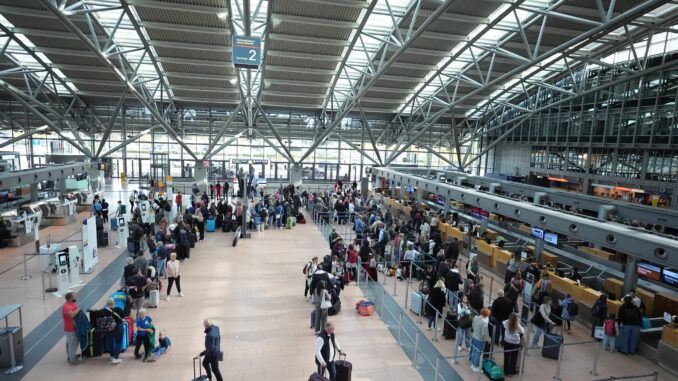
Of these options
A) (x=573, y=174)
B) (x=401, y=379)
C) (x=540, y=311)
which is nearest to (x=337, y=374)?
(x=401, y=379)

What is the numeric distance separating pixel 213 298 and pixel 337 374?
217 inches

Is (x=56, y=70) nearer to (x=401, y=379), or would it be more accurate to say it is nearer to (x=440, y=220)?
(x=440, y=220)

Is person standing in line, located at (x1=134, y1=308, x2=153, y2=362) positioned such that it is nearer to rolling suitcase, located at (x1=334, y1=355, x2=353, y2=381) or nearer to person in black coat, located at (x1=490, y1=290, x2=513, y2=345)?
rolling suitcase, located at (x1=334, y1=355, x2=353, y2=381)

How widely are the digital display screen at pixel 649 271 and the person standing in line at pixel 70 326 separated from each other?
14390 mm

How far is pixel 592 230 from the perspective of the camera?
1041 cm

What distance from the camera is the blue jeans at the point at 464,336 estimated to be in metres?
8.54

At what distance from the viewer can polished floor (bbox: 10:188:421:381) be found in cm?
750

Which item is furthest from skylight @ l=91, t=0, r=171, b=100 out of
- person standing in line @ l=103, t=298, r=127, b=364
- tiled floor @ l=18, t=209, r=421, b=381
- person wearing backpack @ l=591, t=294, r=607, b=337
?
person wearing backpack @ l=591, t=294, r=607, b=337

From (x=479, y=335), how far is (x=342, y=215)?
14136mm

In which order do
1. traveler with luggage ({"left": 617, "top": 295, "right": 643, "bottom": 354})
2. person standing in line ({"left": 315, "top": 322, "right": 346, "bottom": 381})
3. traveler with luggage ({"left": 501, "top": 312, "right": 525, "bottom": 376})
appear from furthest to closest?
1. traveler with luggage ({"left": 617, "top": 295, "right": 643, "bottom": 354})
2. traveler with luggage ({"left": 501, "top": 312, "right": 525, "bottom": 376})
3. person standing in line ({"left": 315, "top": 322, "right": 346, "bottom": 381})

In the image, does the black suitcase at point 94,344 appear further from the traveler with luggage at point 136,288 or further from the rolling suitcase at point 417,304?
the rolling suitcase at point 417,304

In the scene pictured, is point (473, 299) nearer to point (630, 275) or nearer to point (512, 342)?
point (512, 342)

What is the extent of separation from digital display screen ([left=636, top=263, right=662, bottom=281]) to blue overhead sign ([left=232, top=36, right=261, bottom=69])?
13.6 m

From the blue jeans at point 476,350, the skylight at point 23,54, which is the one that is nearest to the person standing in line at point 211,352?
the blue jeans at point 476,350
